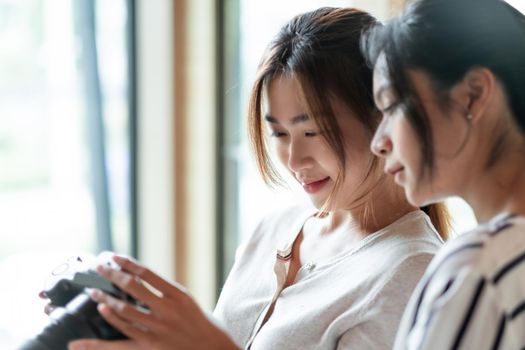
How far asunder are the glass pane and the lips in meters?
1.17

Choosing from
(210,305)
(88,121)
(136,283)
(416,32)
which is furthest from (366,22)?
(210,305)

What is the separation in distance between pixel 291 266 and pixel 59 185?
1.42 metres

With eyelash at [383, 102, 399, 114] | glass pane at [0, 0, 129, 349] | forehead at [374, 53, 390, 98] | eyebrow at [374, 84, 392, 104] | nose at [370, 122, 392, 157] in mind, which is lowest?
glass pane at [0, 0, 129, 349]

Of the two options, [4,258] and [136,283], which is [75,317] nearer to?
[136,283]

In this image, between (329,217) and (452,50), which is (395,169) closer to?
(452,50)

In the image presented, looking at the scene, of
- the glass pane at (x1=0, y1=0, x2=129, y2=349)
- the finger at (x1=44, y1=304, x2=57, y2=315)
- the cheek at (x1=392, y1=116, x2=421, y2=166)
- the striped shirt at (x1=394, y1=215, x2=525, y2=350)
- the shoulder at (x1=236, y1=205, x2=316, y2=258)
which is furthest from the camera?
the glass pane at (x1=0, y1=0, x2=129, y2=349)

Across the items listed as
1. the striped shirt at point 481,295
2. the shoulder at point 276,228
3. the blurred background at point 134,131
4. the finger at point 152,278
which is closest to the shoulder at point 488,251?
the striped shirt at point 481,295

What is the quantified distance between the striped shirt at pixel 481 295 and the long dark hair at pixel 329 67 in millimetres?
455

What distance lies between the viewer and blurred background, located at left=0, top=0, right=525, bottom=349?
2332 mm

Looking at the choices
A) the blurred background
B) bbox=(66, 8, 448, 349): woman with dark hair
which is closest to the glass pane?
the blurred background

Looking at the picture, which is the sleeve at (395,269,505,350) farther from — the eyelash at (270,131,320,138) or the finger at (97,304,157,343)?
the eyelash at (270,131,320,138)

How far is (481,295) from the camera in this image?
2.13ft

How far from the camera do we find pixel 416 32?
77cm

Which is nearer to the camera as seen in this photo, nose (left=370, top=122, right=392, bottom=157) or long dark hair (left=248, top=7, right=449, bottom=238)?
nose (left=370, top=122, right=392, bottom=157)
